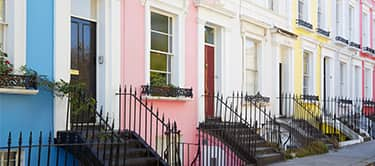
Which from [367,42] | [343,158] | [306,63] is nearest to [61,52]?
[343,158]

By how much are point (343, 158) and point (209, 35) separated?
4905 millimetres

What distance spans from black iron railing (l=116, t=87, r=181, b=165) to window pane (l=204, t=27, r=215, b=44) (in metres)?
3.12

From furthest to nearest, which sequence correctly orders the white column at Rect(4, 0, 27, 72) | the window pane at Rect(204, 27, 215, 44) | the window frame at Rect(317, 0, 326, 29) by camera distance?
the window frame at Rect(317, 0, 326, 29)
the window pane at Rect(204, 27, 215, 44)
the white column at Rect(4, 0, 27, 72)

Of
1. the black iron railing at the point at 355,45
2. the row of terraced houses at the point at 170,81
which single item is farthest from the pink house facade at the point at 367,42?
the row of terraced houses at the point at 170,81

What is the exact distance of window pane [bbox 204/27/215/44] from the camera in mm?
12523

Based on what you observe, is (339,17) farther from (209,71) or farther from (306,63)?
(209,71)

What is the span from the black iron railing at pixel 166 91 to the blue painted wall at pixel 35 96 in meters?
2.51

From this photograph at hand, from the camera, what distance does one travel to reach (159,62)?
10703 mm

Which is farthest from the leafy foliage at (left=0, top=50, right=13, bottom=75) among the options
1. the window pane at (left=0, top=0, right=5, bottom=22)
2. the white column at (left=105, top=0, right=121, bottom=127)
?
the white column at (left=105, top=0, right=121, bottom=127)

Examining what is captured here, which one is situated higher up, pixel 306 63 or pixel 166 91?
pixel 306 63

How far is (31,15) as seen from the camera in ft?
24.8

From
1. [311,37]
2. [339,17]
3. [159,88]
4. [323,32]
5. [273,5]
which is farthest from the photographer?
[339,17]

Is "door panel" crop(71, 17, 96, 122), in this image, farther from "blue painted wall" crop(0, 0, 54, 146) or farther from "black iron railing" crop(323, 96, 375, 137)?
"black iron railing" crop(323, 96, 375, 137)

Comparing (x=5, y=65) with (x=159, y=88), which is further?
(x=159, y=88)
